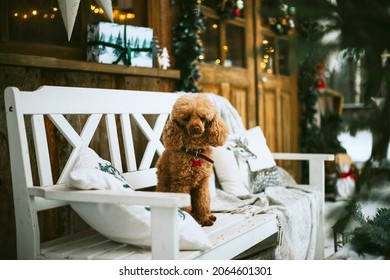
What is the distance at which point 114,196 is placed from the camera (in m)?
1.53

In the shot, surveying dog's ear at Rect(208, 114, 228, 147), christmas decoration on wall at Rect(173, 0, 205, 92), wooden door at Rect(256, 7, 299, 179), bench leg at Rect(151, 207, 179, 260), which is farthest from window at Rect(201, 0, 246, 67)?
bench leg at Rect(151, 207, 179, 260)

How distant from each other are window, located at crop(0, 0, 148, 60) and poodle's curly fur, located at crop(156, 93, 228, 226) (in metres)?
0.74

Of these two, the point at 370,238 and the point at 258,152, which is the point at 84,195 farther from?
the point at 258,152

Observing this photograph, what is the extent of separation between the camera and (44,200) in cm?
180

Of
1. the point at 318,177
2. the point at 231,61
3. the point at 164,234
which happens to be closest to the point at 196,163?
the point at 164,234

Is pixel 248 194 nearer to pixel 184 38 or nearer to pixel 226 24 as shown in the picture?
pixel 184 38

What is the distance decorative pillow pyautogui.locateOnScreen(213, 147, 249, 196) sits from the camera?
273 centimetres

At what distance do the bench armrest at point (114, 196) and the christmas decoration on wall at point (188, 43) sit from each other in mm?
1519

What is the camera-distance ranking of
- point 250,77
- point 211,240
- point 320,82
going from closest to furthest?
1. point 211,240
2. point 250,77
3. point 320,82

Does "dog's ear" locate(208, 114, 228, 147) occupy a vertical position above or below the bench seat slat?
above

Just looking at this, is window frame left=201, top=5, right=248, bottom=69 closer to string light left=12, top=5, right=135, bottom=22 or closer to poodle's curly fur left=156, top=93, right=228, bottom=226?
string light left=12, top=5, right=135, bottom=22

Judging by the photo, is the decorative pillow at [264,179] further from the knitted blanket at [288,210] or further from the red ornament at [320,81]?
the red ornament at [320,81]

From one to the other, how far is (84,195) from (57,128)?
551mm

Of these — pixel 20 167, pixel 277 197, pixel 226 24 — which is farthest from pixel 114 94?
pixel 226 24
